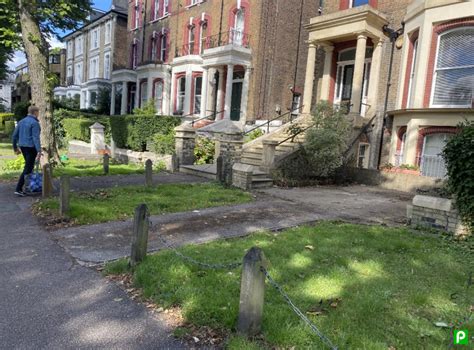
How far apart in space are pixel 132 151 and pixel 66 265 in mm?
12811

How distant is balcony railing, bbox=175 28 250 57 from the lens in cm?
2020

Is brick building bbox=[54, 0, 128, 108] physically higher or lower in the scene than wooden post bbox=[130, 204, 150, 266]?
higher

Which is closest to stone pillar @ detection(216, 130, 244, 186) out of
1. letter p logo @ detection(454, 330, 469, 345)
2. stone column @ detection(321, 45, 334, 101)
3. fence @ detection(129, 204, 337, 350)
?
stone column @ detection(321, 45, 334, 101)

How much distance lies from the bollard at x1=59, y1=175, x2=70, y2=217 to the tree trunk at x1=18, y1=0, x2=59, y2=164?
554 centimetres

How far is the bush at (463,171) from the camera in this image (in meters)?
6.29

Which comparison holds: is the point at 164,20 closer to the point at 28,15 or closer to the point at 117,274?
the point at 28,15

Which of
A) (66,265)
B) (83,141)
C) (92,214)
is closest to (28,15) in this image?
(92,214)

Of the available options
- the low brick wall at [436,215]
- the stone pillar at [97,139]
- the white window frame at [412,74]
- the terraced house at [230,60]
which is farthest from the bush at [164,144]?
the low brick wall at [436,215]

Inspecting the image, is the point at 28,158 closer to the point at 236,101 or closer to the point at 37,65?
the point at 37,65

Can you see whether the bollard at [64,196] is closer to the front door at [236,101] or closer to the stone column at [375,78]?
the stone column at [375,78]

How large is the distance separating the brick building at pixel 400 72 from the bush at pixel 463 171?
225 inches

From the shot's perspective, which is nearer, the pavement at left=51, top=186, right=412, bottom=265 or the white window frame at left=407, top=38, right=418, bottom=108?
the pavement at left=51, top=186, right=412, bottom=265

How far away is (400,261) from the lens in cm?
529

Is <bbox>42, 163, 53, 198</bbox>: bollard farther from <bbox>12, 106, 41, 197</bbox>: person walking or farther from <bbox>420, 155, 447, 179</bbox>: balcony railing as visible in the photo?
<bbox>420, 155, 447, 179</bbox>: balcony railing
